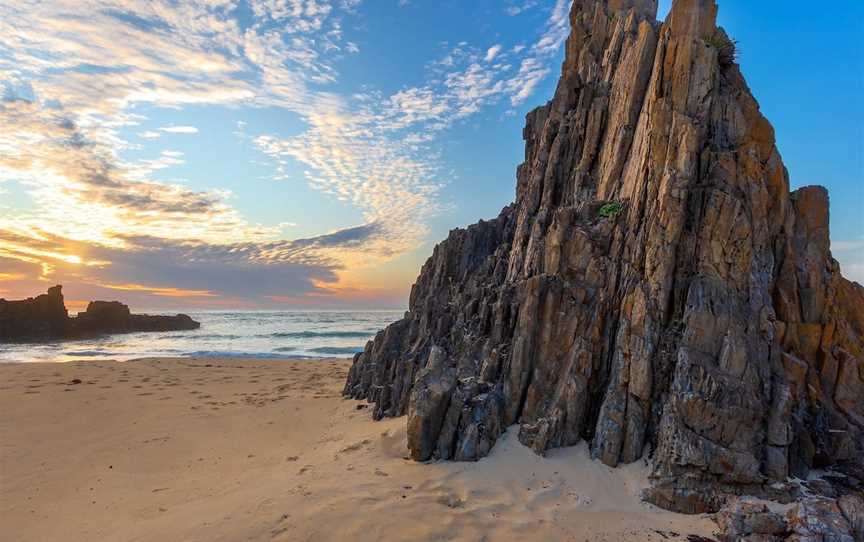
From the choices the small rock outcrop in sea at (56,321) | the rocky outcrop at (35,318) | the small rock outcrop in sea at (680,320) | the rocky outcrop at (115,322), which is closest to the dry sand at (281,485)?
the small rock outcrop in sea at (680,320)

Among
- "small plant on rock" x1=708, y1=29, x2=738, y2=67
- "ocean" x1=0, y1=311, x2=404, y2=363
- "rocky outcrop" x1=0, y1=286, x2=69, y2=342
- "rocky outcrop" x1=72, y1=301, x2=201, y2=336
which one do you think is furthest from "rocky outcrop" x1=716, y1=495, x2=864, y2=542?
"rocky outcrop" x1=72, y1=301, x2=201, y2=336

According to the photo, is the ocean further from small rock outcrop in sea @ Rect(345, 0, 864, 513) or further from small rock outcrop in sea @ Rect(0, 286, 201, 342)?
small rock outcrop in sea @ Rect(345, 0, 864, 513)

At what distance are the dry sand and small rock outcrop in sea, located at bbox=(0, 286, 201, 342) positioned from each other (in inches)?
2074

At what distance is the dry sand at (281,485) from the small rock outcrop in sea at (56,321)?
52.7 metres

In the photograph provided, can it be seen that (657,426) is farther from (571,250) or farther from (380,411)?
(380,411)

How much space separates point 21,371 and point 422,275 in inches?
1106

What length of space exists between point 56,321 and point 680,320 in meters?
77.2

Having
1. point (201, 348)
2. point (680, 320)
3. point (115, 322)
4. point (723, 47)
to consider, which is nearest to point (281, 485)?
point (680, 320)

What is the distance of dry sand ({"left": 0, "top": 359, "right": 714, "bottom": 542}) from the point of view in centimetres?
890

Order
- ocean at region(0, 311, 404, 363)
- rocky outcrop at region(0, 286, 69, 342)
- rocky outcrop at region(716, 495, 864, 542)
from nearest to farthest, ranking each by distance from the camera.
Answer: rocky outcrop at region(716, 495, 864, 542), ocean at region(0, 311, 404, 363), rocky outcrop at region(0, 286, 69, 342)

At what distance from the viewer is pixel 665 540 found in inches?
332

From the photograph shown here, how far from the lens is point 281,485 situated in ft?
35.6

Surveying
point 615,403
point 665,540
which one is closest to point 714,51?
point 615,403

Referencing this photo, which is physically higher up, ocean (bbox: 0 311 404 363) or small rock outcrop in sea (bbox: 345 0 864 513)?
small rock outcrop in sea (bbox: 345 0 864 513)
